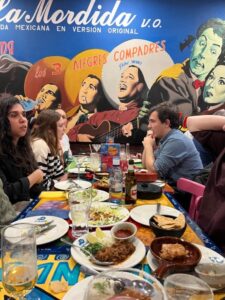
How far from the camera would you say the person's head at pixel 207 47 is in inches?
140

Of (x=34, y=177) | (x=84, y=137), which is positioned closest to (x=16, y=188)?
(x=34, y=177)

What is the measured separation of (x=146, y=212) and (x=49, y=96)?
8.84ft

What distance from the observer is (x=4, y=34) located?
3545mm

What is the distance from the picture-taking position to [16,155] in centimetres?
202

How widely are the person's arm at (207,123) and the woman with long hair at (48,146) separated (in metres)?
1.17

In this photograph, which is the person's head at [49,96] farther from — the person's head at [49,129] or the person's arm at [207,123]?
the person's arm at [207,123]

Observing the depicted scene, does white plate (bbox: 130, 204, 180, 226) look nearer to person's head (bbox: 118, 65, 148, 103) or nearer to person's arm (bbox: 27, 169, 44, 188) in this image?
person's arm (bbox: 27, 169, 44, 188)

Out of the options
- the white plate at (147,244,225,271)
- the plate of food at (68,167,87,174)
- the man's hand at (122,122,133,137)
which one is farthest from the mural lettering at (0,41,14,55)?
the white plate at (147,244,225,271)

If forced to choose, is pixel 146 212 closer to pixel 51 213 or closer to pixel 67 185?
pixel 51 213

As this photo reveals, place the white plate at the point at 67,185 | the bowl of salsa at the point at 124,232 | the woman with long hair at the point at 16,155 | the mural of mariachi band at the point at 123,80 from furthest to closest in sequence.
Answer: the mural of mariachi band at the point at 123,80
the woman with long hair at the point at 16,155
the white plate at the point at 67,185
the bowl of salsa at the point at 124,232

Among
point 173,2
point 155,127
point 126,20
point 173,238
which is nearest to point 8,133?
point 155,127

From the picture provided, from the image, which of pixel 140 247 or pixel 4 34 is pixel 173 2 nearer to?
pixel 4 34

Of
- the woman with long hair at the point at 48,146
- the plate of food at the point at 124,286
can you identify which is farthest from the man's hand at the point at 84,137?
the plate of food at the point at 124,286

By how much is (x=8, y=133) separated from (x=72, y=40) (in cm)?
203
